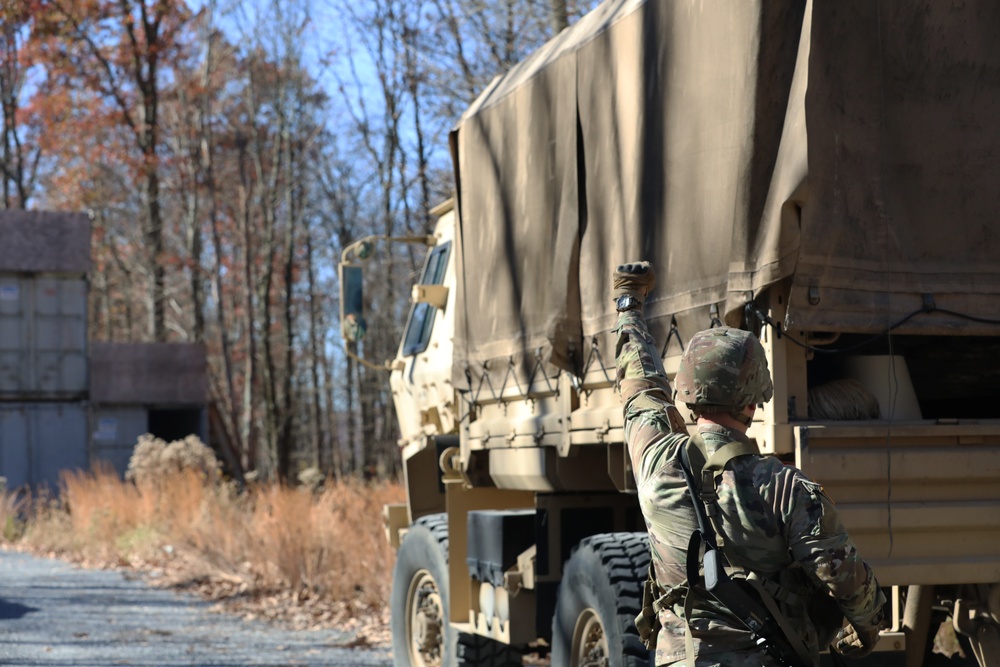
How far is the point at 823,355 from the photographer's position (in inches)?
196

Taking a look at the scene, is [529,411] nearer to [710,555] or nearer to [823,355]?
[823,355]

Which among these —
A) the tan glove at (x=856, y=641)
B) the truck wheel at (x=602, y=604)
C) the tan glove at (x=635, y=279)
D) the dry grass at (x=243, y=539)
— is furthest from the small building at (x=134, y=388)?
the tan glove at (x=856, y=641)

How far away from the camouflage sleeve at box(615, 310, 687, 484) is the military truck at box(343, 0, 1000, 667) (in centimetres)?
67

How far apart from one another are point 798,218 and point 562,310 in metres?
Result: 1.78

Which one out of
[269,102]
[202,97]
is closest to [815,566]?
[269,102]

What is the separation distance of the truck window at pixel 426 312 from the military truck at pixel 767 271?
1.73 meters

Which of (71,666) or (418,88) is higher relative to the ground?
(418,88)

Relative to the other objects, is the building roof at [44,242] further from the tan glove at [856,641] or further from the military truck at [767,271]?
the tan glove at [856,641]

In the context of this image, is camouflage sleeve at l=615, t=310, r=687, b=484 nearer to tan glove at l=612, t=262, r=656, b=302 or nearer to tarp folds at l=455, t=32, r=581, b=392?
tan glove at l=612, t=262, r=656, b=302

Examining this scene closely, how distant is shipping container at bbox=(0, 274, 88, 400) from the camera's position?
25125 millimetres

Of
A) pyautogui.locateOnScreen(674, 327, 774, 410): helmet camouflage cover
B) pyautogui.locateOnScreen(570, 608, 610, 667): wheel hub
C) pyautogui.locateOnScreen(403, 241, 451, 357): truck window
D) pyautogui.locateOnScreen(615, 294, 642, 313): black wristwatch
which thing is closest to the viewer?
pyautogui.locateOnScreen(674, 327, 774, 410): helmet camouflage cover

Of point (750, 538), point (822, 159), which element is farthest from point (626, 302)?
point (750, 538)

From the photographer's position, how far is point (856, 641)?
3.50 metres

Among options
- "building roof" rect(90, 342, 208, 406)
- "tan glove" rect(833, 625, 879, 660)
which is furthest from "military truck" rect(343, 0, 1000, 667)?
"building roof" rect(90, 342, 208, 406)
